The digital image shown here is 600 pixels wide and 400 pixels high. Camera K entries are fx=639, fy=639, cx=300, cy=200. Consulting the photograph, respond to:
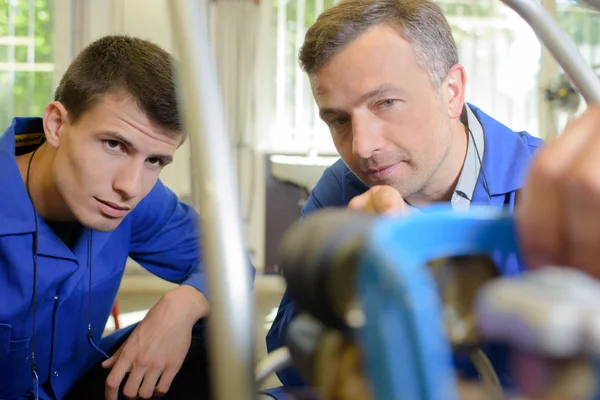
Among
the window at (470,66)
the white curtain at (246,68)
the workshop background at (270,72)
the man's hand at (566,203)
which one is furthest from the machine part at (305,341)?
the window at (470,66)

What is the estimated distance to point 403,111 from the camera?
995 mm

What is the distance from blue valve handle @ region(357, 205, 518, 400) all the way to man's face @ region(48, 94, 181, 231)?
836 millimetres

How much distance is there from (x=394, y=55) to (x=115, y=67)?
0.50 meters

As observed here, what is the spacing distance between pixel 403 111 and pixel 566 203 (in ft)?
2.31

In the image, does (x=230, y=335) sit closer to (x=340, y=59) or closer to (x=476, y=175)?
(x=340, y=59)

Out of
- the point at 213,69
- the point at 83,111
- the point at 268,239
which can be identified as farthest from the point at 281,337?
the point at 268,239

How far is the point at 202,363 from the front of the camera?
4.04ft

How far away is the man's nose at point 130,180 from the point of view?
1.05m

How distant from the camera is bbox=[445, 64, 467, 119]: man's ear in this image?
3.64 ft

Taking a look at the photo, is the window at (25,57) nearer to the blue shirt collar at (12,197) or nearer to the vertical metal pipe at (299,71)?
the vertical metal pipe at (299,71)

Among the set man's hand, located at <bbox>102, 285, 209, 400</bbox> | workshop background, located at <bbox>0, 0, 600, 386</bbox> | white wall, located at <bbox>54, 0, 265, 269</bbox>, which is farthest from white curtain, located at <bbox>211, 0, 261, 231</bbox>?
man's hand, located at <bbox>102, 285, 209, 400</bbox>

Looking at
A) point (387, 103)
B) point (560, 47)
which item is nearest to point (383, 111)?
point (387, 103)

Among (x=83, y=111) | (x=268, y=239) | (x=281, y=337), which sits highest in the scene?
(x=83, y=111)

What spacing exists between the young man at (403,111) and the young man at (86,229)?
0.70 feet
